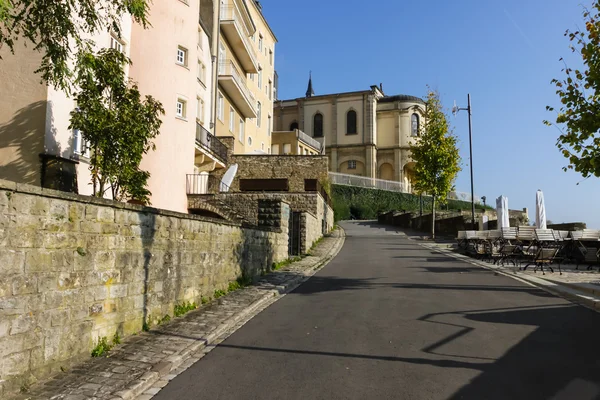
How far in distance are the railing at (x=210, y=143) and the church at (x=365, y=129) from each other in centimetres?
3828

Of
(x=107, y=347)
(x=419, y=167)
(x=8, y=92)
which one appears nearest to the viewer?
(x=107, y=347)

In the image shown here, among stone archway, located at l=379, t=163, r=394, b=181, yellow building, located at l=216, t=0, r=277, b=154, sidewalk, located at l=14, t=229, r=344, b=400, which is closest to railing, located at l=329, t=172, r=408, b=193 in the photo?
stone archway, located at l=379, t=163, r=394, b=181

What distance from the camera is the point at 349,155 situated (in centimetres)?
6812

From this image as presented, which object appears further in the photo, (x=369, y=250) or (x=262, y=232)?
(x=369, y=250)

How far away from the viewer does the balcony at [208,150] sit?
24620 millimetres

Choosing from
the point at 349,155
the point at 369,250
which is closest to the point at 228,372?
the point at 369,250

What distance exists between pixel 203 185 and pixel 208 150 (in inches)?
71.2

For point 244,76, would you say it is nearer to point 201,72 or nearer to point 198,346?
point 201,72

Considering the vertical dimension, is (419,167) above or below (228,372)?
above

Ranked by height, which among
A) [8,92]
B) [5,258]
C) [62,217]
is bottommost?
[5,258]

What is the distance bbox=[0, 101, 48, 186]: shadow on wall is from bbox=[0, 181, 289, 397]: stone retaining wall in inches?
293

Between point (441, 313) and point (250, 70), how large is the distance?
3205 centimetres

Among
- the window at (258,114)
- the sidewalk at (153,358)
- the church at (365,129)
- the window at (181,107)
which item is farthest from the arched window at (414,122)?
the sidewalk at (153,358)

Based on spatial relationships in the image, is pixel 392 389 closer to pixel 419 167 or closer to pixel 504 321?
pixel 504 321
